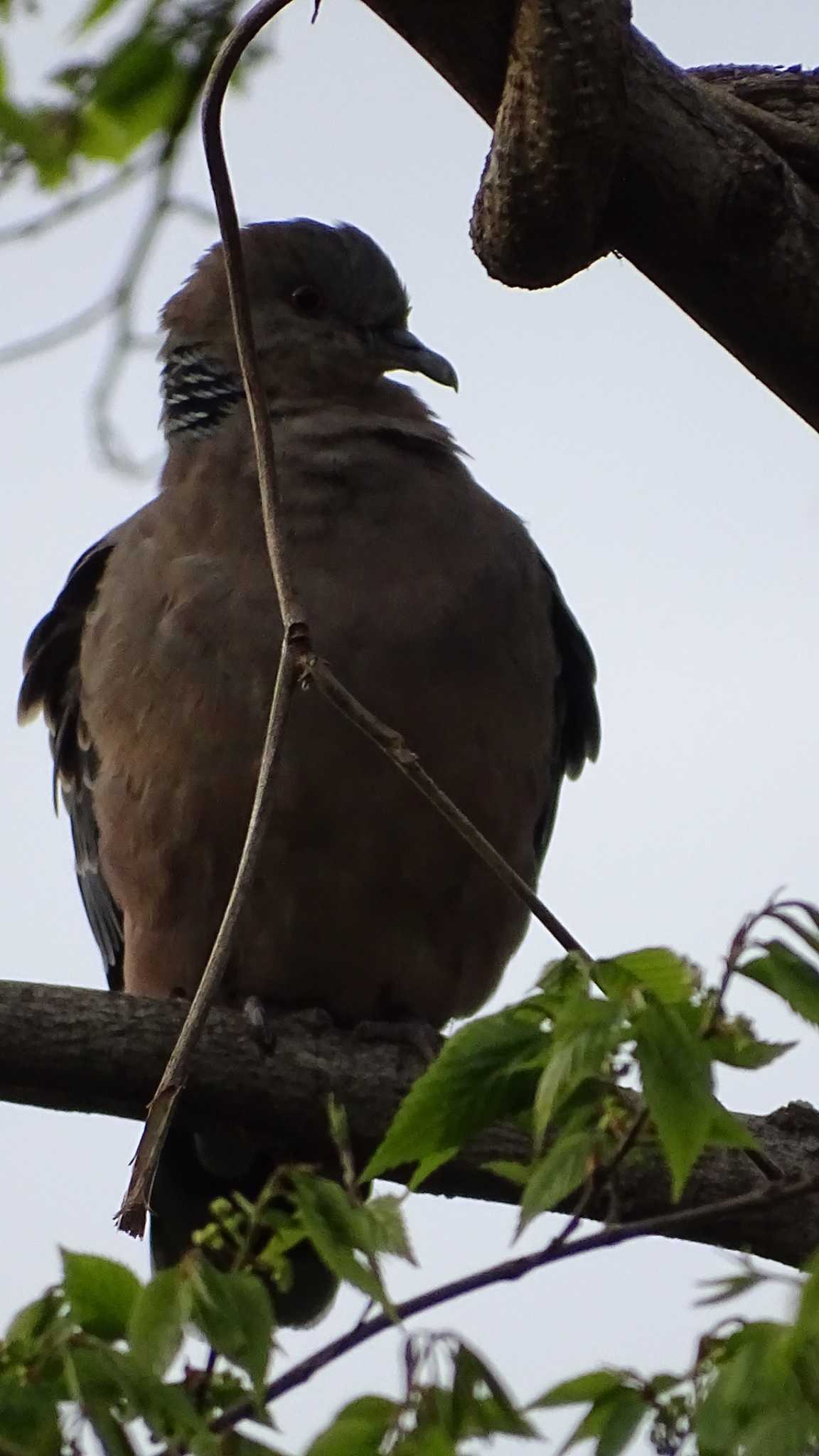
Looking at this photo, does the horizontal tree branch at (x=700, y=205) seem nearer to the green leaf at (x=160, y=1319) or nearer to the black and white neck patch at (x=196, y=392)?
the green leaf at (x=160, y=1319)

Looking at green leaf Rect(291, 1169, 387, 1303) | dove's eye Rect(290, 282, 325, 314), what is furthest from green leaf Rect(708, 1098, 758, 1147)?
dove's eye Rect(290, 282, 325, 314)

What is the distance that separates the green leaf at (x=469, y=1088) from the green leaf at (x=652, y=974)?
119mm

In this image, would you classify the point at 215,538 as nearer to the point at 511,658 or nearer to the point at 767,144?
the point at 511,658

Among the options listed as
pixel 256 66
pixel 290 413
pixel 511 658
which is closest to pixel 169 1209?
pixel 511 658

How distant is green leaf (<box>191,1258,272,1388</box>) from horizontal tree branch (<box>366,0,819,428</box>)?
5.83ft

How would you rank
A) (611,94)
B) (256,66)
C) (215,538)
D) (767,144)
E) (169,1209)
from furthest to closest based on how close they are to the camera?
(169,1209) < (215,538) < (256,66) < (767,144) < (611,94)

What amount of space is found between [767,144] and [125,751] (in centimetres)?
221

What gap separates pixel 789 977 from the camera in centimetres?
241

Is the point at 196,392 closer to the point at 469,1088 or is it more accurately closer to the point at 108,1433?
the point at 469,1088

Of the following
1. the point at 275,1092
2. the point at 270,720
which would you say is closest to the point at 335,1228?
the point at 270,720

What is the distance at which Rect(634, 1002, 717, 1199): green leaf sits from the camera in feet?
7.61

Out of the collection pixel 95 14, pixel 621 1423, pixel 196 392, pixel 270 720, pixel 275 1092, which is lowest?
pixel 621 1423

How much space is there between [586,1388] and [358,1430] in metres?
0.28

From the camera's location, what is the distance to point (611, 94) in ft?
10.7
